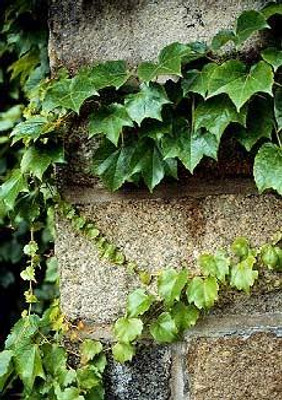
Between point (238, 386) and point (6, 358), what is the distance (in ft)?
1.22

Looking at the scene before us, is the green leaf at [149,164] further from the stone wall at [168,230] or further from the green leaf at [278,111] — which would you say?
the green leaf at [278,111]

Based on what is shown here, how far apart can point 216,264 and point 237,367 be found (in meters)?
0.17

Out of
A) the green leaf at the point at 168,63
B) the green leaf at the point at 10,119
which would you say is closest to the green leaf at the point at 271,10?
the green leaf at the point at 168,63

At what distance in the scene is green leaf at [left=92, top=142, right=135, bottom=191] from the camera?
1058 mm

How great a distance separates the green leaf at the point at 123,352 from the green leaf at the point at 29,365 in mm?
126

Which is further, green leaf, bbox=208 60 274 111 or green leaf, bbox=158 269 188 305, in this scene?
green leaf, bbox=158 269 188 305

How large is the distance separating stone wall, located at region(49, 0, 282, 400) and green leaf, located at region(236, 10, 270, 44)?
0.09 metres

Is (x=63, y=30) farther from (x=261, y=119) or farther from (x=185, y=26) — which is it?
(x=261, y=119)

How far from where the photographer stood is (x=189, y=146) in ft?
3.34

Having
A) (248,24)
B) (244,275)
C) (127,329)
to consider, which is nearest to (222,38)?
(248,24)

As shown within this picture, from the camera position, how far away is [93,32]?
3.56 feet

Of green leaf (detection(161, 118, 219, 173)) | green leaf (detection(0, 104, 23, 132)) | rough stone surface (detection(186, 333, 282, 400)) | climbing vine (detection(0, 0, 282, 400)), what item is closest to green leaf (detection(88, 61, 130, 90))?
climbing vine (detection(0, 0, 282, 400))

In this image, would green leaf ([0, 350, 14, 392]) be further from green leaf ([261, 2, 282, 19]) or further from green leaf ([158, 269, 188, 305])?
green leaf ([261, 2, 282, 19])

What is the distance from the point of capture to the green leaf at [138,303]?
1066 mm
